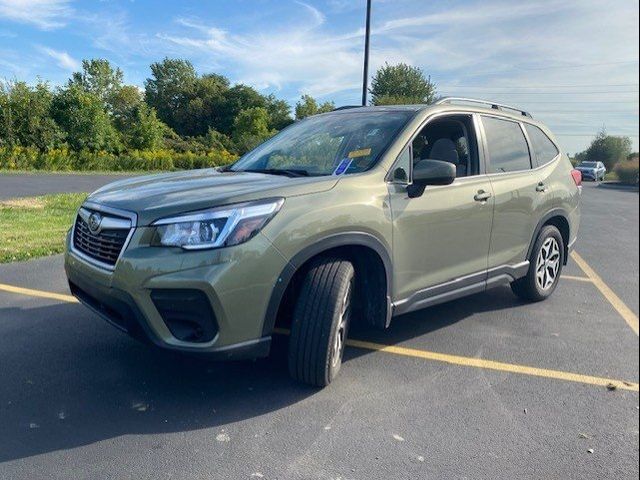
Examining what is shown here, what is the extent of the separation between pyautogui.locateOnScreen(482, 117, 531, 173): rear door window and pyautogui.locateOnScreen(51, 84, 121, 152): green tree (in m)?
25.2

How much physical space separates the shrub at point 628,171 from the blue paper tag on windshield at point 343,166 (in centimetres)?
244

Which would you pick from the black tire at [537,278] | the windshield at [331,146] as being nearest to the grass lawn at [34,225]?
the windshield at [331,146]

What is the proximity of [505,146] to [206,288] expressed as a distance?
3107 millimetres

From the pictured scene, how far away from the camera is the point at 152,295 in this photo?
282 centimetres

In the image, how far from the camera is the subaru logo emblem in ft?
10.5

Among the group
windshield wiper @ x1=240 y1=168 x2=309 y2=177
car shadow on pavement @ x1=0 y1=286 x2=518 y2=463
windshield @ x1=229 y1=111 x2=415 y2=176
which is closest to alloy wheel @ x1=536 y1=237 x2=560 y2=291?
car shadow on pavement @ x1=0 y1=286 x2=518 y2=463

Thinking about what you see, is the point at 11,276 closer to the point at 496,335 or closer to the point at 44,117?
the point at 496,335

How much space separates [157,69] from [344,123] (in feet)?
103

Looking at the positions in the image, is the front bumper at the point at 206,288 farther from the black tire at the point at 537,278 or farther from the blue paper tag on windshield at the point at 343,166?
the black tire at the point at 537,278

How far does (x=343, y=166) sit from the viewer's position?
3.69m

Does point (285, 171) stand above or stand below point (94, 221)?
above

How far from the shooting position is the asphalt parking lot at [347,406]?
2.56 meters

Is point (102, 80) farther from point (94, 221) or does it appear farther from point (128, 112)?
point (94, 221)

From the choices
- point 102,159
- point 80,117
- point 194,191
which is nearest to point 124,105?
point 80,117
